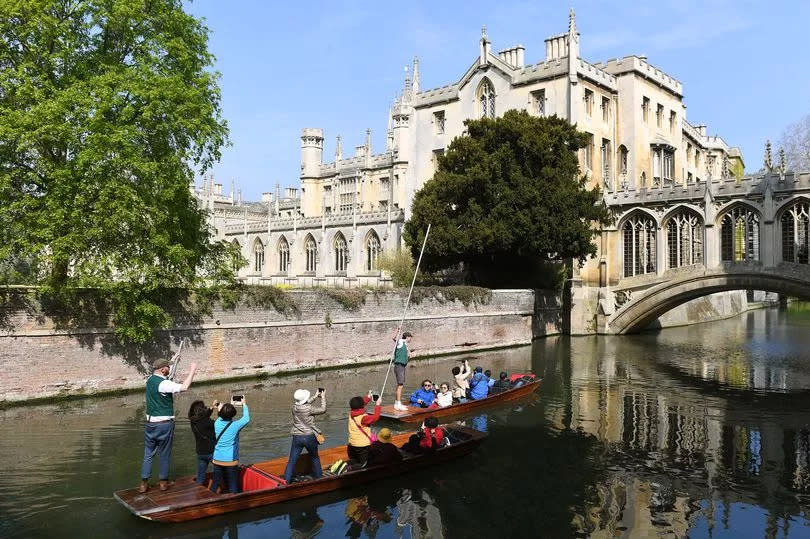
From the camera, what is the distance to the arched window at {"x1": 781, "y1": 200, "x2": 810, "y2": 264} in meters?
28.9

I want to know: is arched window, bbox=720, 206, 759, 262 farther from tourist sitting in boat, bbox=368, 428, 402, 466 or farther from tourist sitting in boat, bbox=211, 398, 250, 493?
tourist sitting in boat, bbox=211, 398, 250, 493

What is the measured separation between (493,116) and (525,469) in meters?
33.7

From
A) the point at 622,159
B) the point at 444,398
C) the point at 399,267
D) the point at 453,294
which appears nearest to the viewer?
the point at 444,398

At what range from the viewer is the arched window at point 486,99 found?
43.2 meters

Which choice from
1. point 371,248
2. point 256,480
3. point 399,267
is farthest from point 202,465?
point 371,248

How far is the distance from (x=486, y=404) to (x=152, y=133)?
11383mm

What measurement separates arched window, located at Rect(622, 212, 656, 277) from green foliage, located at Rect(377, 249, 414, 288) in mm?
11499

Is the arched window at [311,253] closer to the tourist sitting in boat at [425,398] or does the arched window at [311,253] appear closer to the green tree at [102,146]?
the green tree at [102,146]

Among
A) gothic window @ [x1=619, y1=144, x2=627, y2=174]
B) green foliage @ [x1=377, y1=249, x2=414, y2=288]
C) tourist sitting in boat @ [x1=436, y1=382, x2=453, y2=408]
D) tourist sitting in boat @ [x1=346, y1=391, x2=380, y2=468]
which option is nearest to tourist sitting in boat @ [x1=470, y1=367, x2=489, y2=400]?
tourist sitting in boat @ [x1=436, y1=382, x2=453, y2=408]

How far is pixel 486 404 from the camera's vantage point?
16.7 meters

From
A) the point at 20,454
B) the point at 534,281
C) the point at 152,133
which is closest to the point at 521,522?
the point at 20,454

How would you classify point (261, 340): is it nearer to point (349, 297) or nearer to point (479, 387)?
point (349, 297)

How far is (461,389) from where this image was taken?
54.7 feet

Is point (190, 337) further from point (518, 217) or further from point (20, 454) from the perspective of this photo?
point (518, 217)
